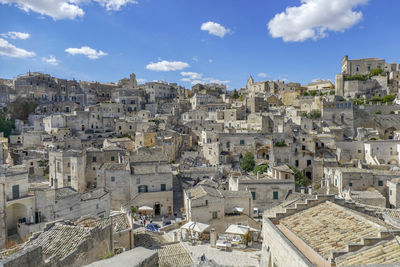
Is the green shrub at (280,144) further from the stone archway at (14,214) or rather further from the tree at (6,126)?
the tree at (6,126)

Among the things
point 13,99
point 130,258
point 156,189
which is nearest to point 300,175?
point 156,189

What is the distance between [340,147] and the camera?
4166cm

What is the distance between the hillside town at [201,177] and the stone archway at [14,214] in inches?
3.3

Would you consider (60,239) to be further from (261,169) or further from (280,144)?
(280,144)

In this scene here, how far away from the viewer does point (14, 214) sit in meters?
24.0

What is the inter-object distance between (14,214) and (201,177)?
63.5 ft

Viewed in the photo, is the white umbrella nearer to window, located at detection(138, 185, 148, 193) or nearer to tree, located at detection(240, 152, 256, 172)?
window, located at detection(138, 185, 148, 193)

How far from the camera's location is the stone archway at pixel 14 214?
2362 centimetres

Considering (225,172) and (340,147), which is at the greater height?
(340,147)

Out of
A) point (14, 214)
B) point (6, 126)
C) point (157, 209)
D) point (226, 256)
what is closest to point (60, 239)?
point (226, 256)

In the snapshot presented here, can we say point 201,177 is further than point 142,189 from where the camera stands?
Yes

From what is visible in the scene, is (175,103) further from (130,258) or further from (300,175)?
(130,258)

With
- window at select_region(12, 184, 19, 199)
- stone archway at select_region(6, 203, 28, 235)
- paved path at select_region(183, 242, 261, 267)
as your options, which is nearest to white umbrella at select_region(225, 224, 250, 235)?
paved path at select_region(183, 242, 261, 267)

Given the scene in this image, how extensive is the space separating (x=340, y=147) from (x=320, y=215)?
109 feet
